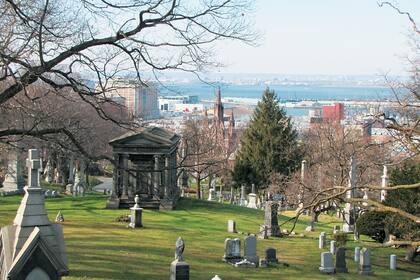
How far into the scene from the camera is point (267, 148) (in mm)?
53531

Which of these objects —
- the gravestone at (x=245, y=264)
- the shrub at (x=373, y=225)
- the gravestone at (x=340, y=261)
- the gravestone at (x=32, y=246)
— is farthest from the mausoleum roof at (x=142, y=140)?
the gravestone at (x=32, y=246)

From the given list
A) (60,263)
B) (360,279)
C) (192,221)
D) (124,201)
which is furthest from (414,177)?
(60,263)

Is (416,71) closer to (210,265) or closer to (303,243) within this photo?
(303,243)

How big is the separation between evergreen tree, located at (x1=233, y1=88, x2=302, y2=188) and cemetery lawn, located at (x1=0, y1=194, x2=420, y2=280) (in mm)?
20070

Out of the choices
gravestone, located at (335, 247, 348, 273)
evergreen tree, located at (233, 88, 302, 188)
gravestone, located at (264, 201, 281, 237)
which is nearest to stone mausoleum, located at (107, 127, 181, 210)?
gravestone, located at (264, 201, 281, 237)

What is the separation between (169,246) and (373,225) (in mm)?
8628

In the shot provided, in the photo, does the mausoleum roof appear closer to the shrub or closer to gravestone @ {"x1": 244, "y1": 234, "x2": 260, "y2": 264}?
the shrub

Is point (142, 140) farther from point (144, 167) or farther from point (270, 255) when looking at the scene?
point (270, 255)

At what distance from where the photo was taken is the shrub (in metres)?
24.4

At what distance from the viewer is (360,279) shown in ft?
61.2

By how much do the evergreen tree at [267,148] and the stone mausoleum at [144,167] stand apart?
21535 mm

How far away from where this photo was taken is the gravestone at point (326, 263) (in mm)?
18897

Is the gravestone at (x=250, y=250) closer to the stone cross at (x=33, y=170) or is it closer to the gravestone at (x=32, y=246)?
the stone cross at (x=33, y=170)

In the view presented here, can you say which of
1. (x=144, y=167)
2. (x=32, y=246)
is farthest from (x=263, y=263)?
(x=144, y=167)
